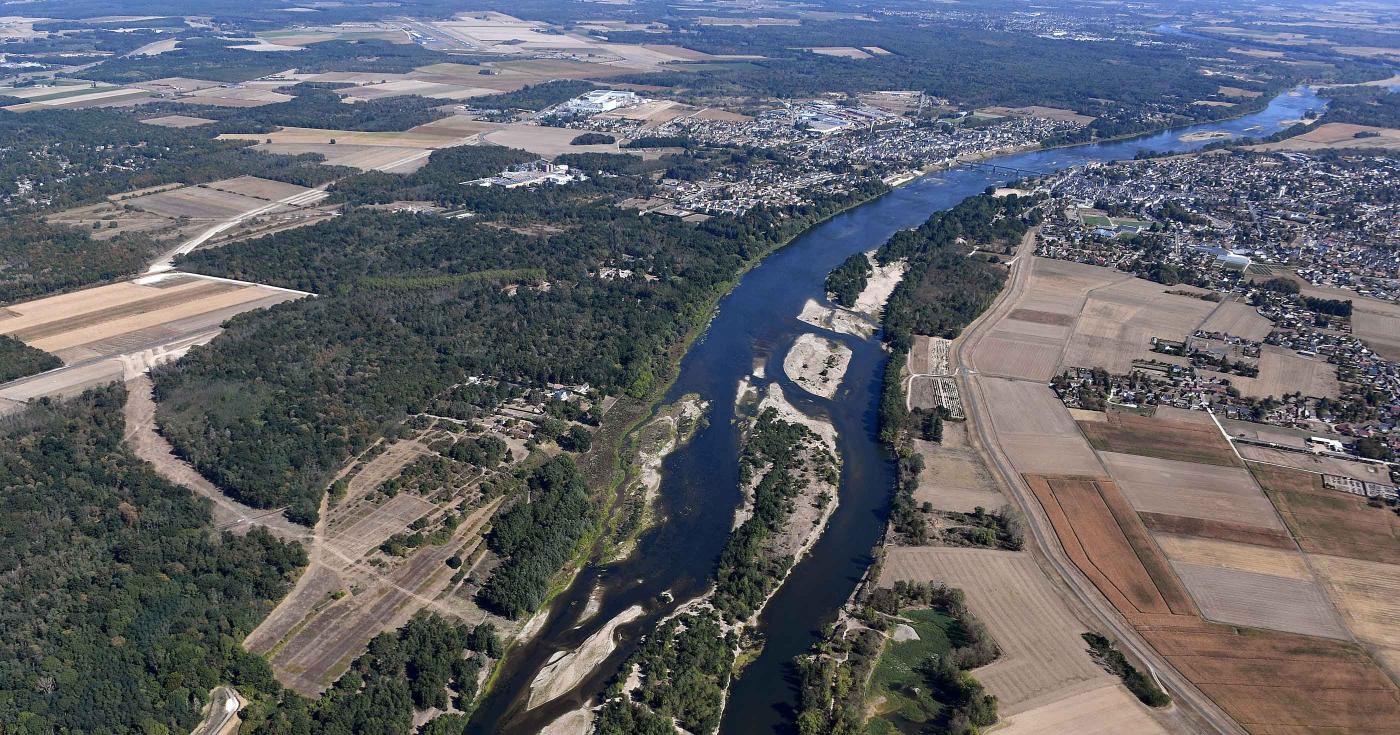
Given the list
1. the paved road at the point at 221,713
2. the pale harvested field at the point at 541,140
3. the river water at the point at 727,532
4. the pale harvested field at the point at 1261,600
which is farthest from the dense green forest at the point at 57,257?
the pale harvested field at the point at 1261,600

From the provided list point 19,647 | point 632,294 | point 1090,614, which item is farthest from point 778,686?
point 632,294

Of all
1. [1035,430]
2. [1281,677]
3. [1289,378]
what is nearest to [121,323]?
[1035,430]

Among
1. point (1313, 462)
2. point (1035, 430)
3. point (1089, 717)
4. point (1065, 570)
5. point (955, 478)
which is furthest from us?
point (1035, 430)

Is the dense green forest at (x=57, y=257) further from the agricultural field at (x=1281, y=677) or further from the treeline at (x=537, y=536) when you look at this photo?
the agricultural field at (x=1281, y=677)

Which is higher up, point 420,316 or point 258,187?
point 258,187

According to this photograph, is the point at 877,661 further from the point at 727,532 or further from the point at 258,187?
the point at 258,187

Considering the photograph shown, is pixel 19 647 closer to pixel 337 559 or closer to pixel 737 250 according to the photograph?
pixel 337 559
